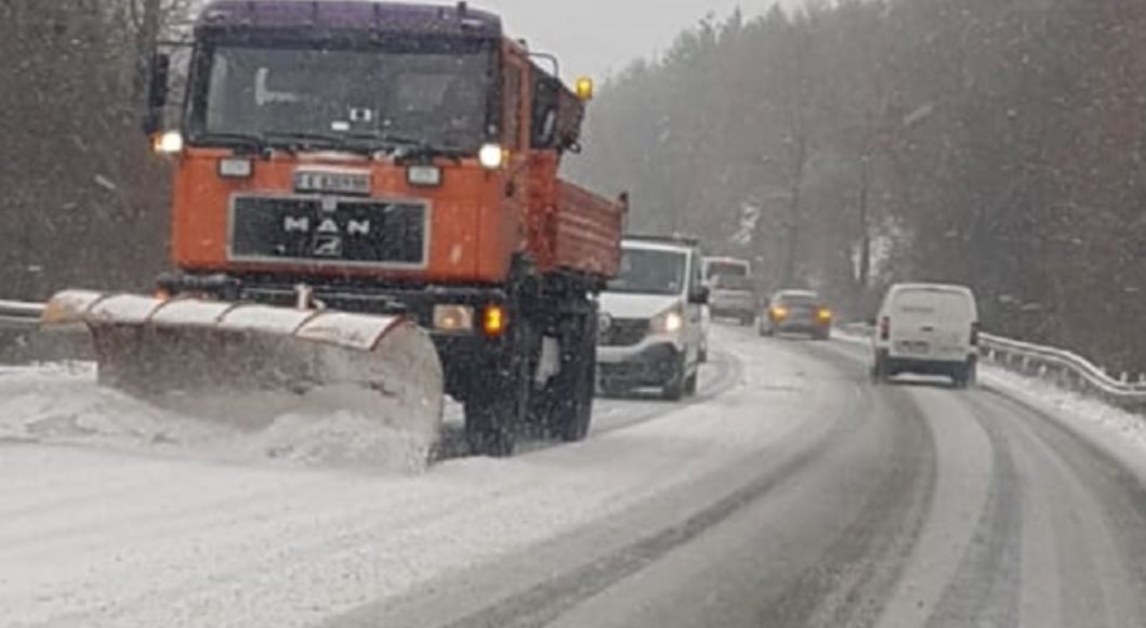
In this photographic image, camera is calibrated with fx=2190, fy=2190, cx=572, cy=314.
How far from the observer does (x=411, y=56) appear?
50.9ft

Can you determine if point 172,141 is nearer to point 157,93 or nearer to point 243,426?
point 157,93

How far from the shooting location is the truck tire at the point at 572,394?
63.2ft

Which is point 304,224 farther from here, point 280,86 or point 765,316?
point 765,316

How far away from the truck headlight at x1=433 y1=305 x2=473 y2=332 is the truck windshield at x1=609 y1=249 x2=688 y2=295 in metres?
13.2

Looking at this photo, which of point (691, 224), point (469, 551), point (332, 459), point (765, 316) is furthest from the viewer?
point (691, 224)

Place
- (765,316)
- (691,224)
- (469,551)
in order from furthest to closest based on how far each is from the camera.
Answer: (691,224) < (765,316) < (469,551)

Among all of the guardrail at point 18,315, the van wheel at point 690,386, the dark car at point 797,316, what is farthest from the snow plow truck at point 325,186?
the dark car at point 797,316

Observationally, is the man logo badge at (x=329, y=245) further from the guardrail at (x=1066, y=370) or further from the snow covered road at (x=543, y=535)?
the guardrail at (x=1066, y=370)

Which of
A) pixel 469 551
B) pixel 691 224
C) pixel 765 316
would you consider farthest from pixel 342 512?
pixel 691 224

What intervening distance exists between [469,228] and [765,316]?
4969 cm

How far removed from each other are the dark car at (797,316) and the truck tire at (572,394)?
43.3m

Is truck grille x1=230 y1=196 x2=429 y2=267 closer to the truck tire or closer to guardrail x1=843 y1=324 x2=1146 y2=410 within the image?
the truck tire

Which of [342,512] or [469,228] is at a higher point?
[469,228]

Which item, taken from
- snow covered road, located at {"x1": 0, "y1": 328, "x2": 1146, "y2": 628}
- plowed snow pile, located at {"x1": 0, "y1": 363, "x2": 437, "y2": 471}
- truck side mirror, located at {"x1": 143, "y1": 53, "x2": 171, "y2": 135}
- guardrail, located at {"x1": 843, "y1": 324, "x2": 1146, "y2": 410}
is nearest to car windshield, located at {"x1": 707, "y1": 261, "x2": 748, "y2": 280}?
guardrail, located at {"x1": 843, "y1": 324, "x2": 1146, "y2": 410}
